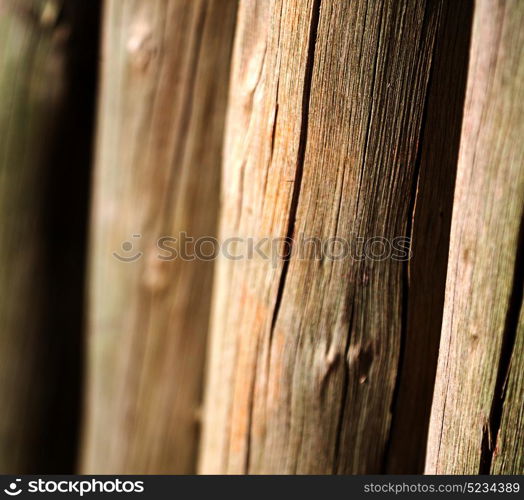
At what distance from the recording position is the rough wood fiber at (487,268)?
93 centimetres

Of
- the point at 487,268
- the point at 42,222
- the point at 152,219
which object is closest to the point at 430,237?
the point at 487,268

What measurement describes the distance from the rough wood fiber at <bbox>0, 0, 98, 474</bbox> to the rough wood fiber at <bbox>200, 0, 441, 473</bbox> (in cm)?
67

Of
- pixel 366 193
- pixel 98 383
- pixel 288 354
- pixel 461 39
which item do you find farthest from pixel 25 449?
pixel 461 39

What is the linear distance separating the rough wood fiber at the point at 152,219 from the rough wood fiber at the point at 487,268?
75 cm

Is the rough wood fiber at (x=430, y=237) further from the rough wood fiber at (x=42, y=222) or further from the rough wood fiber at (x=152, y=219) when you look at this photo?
the rough wood fiber at (x=42, y=222)

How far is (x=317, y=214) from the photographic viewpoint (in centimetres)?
112

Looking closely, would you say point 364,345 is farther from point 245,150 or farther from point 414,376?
point 245,150

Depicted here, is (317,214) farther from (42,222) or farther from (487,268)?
(42,222)

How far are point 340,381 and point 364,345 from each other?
89 mm

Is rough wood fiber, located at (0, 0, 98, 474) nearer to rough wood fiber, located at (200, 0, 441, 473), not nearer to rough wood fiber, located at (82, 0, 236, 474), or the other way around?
rough wood fiber, located at (82, 0, 236, 474)

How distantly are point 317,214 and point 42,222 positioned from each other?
100 cm

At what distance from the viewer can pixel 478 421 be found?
105 cm

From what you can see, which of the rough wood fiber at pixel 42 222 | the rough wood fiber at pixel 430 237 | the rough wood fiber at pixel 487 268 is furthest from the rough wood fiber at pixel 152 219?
the rough wood fiber at pixel 487 268

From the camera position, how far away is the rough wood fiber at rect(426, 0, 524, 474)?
3.07 feet
